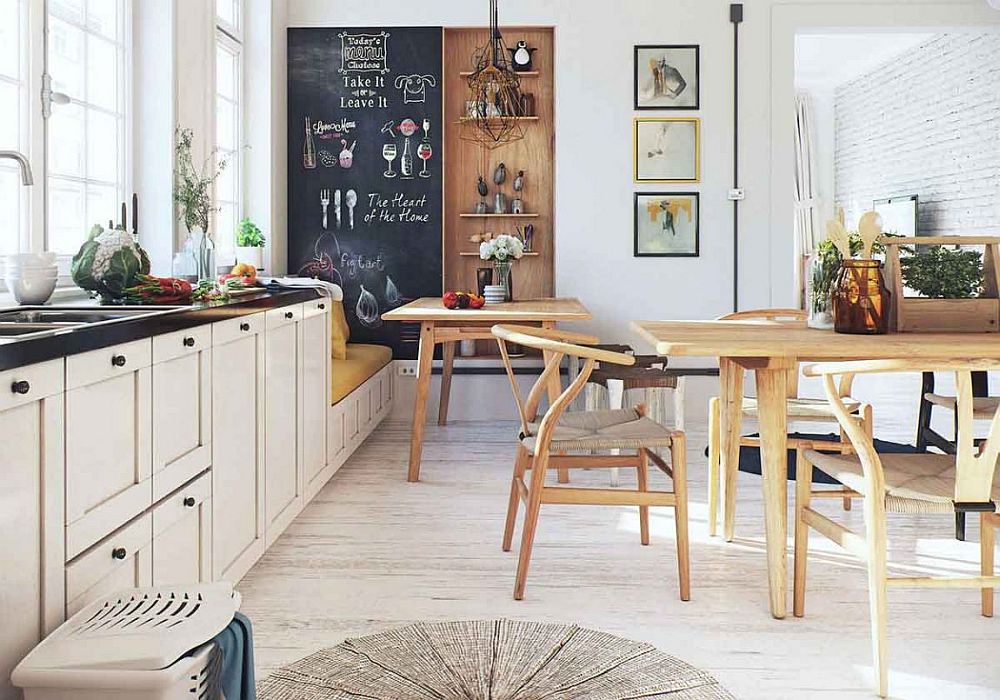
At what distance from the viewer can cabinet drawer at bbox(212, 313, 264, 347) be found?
2881 mm

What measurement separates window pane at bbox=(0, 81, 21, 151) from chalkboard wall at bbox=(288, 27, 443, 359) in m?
3.15

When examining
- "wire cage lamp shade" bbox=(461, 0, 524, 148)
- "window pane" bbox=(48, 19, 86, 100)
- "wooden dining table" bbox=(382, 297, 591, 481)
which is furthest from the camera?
"wire cage lamp shade" bbox=(461, 0, 524, 148)

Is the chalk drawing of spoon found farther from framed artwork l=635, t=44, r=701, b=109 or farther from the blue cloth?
the blue cloth

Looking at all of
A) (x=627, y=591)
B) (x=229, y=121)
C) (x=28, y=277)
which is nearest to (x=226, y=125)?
(x=229, y=121)

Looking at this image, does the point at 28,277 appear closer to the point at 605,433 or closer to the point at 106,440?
the point at 106,440

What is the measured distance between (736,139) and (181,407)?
470cm

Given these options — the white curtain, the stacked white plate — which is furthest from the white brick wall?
the stacked white plate

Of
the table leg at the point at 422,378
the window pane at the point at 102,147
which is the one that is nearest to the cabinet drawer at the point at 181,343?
the window pane at the point at 102,147

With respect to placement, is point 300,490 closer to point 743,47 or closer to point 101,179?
point 101,179

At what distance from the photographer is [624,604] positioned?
309 cm

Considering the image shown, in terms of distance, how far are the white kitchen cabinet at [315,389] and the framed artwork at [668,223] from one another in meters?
2.55

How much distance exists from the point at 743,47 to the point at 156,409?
505 centimetres

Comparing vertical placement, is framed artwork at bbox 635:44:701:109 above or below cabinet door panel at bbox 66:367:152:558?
above

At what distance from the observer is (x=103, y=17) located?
4.07m
